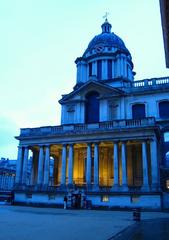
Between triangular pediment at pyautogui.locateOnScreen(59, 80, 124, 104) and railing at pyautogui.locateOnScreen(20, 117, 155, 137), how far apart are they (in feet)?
27.0

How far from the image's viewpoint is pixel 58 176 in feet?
163

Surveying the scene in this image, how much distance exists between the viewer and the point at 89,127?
139 ft

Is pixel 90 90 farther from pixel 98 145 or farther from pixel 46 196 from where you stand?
pixel 46 196

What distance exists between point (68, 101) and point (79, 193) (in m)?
19.2

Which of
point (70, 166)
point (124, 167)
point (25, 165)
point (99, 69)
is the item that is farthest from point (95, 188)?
point (99, 69)

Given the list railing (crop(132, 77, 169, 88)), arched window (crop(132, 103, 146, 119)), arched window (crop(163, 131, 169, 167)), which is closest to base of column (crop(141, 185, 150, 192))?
arched window (crop(163, 131, 169, 167))

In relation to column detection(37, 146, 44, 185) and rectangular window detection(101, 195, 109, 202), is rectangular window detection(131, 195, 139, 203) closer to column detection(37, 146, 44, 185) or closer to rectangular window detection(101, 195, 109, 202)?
rectangular window detection(101, 195, 109, 202)

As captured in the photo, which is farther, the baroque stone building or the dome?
the dome

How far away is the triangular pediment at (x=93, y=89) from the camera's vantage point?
48.2 metres

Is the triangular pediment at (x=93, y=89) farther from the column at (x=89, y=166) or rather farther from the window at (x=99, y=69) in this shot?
the column at (x=89, y=166)

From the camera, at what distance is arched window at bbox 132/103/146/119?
153 ft

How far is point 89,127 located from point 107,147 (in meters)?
5.18

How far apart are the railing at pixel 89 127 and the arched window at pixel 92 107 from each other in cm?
702

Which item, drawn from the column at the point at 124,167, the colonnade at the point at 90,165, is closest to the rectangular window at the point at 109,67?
the colonnade at the point at 90,165
